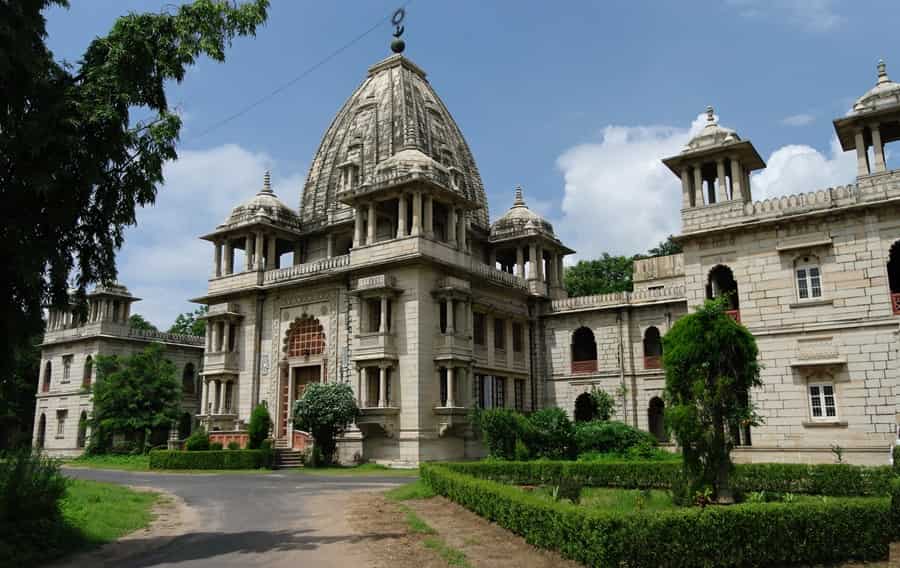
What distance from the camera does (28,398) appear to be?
59531 mm

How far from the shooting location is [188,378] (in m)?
55.3

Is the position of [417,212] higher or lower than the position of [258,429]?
higher

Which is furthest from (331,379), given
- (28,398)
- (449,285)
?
(28,398)

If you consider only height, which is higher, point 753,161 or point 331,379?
point 753,161

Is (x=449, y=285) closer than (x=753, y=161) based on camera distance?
No

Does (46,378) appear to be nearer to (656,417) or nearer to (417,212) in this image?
(417,212)

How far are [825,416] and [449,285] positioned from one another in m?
16.3

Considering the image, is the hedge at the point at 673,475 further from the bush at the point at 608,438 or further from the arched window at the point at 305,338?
the arched window at the point at 305,338

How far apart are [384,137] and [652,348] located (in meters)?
19.7

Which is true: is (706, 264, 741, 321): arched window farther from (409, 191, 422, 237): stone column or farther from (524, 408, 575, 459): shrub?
(409, 191, 422, 237): stone column

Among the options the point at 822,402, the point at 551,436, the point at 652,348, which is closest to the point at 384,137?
the point at 652,348

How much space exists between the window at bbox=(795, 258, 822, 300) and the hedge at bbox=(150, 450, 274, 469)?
76.1ft

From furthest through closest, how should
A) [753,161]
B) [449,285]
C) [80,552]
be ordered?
[449,285] < [753,161] < [80,552]

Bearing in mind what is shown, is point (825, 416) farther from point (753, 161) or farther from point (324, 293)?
point (324, 293)
